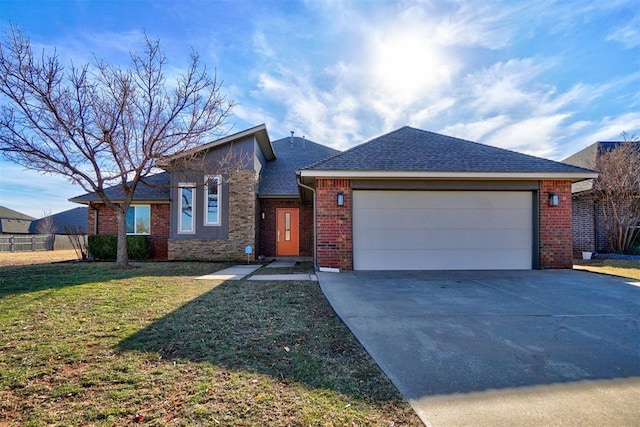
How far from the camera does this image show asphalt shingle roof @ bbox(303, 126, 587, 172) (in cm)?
919

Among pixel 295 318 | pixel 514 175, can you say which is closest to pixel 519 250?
pixel 514 175

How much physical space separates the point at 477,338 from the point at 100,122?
10.9 meters

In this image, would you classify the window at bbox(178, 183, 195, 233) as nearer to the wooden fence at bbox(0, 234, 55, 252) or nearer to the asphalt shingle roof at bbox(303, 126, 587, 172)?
the asphalt shingle roof at bbox(303, 126, 587, 172)

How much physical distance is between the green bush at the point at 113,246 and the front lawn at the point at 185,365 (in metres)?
7.78

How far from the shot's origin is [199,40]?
10211 millimetres

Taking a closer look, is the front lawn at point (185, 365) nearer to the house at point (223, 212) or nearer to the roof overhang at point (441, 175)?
the roof overhang at point (441, 175)

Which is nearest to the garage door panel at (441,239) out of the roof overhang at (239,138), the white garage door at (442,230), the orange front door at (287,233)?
the white garage door at (442,230)

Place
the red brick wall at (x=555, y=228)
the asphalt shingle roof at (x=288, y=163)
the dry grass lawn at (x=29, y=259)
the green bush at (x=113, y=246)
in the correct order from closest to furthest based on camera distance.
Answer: the red brick wall at (x=555, y=228)
the dry grass lawn at (x=29, y=259)
the green bush at (x=113, y=246)
the asphalt shingle roof at (x=288, y=163)

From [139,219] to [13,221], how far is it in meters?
35.7

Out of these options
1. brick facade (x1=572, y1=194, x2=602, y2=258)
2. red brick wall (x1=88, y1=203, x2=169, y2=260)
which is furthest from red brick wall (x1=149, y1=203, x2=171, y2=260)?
brick facade (x1=572, y1=194, x2=602, y2=258)

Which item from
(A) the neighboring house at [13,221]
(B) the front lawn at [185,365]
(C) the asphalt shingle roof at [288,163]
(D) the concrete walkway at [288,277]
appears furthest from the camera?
(A) the neighboring house at [13,221]

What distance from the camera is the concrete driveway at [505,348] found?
242 centimetres

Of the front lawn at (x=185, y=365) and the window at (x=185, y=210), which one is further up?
the window at (x=185, y=210)

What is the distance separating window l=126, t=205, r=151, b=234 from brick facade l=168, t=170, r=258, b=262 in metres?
2.06
